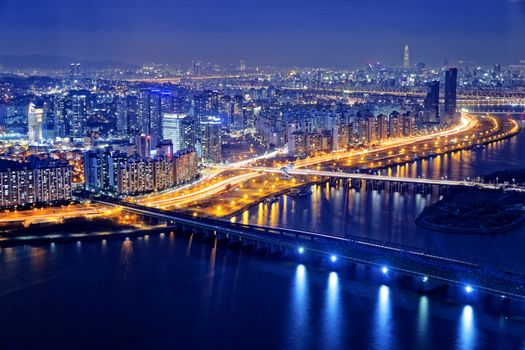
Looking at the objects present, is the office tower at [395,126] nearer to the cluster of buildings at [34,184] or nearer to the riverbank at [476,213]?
the riverbank at [476,213]

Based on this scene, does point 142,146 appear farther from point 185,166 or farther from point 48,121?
point 48,121

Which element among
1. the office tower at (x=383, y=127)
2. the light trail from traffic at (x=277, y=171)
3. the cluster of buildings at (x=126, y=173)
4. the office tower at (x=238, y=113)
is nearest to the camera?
the light trail from traffic at (x=277, y=171)

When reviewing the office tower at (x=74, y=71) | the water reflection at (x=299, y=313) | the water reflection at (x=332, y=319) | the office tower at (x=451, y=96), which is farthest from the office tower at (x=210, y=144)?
the office tower at (x=74, y=71)

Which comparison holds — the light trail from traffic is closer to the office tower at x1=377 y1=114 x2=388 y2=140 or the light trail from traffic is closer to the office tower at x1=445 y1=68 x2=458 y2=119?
the office tower at x1=377 y1=114 x2=388 y2=140

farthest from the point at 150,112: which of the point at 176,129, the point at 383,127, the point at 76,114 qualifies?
the point at 383,127

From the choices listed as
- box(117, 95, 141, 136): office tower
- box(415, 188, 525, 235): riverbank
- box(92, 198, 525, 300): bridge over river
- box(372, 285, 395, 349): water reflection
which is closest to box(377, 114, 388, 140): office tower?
box(117, 95, 141, 136): office tower

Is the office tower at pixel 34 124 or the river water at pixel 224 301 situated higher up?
the office tower at pixel 34 124
